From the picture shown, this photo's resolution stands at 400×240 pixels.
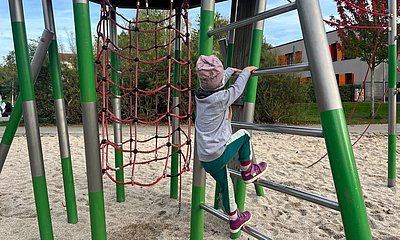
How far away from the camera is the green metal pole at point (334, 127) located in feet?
3.66

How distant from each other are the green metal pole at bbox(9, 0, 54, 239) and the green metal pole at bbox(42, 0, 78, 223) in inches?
13.4

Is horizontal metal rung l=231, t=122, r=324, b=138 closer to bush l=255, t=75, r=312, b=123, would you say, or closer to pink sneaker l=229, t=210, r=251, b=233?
pink sneaker l=229, t=210, r=251, b=233

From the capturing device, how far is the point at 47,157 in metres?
5.41

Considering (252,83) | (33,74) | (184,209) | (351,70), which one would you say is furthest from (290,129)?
(351,70)

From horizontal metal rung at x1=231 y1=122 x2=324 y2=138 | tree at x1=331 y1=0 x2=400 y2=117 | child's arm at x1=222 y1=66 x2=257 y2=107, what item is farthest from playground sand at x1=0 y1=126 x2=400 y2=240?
tree at x1=331 y1=0 x2=400 y2=117

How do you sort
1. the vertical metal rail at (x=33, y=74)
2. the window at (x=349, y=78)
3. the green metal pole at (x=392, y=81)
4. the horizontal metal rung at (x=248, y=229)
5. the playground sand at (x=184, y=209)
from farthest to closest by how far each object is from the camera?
the window at (x=349, y=78) → the green metal pole at (x=392, y=81) → the playground sand at (x=184, y=209) → the vertical metal rail at (x=33, y=74) → the horizontal metal rung at (x=248, y=229)

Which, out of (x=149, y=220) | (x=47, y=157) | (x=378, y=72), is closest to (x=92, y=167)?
(x=149, y=220)

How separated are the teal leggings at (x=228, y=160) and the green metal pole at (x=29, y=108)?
904 mm

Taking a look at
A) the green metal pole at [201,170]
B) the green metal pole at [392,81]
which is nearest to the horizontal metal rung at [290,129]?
the green metal pole at [201,170]

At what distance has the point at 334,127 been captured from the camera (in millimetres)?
1151

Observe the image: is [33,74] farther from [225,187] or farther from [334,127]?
[334,127]

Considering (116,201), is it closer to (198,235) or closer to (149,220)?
(149,220)

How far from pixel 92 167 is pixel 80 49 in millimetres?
566

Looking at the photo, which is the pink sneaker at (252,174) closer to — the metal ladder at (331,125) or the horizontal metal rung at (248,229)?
the horizontal metal rung at (248,229)
